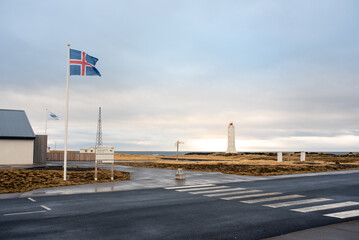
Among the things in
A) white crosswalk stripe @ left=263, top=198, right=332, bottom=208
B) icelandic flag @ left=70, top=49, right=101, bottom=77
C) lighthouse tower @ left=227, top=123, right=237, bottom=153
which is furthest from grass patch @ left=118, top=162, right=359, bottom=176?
lighthouse tower @ left=227, top=123, right=237, bottom=153

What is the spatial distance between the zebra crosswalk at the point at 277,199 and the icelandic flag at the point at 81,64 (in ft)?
29.1

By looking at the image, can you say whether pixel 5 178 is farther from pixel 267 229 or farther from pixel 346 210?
pixel 346 210

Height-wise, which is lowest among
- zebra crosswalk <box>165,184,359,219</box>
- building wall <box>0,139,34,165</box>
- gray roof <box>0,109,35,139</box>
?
zebra crosswalk <box>165,184,359,219</box>

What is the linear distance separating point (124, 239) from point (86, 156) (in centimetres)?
4640

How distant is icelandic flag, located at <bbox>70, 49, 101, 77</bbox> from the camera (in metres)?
19.0

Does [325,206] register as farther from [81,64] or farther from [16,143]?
[16,143]

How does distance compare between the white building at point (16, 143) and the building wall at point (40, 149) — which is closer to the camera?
the white building at point (16, 143)

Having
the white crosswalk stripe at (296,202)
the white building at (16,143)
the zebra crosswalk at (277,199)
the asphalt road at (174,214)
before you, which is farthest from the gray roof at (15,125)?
the white crosswalk stripe at (296,202)

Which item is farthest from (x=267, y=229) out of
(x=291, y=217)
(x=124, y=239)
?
(x=124, y=239)

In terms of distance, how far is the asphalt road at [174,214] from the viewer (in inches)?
298

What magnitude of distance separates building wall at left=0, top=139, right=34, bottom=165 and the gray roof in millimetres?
712

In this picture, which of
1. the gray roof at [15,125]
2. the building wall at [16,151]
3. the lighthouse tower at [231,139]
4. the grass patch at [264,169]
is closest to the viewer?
the grass patch at [264,169]

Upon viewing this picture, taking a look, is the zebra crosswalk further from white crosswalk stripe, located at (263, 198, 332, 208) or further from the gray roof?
the gray roof

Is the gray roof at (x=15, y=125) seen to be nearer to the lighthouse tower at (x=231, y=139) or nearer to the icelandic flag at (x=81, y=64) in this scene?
the icelandic flag at (x=81, y=64)
